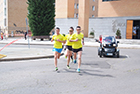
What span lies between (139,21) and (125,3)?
4116 millimetres

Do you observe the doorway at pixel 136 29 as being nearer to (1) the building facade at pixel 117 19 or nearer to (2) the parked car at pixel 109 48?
(1) the building facade at pixel 117 19

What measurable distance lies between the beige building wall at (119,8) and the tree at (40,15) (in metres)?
9.74

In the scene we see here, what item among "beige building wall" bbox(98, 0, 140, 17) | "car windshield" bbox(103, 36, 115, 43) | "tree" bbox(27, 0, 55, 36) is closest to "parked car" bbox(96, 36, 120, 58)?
"car windshield" bbox(103, 36, 115, 43)

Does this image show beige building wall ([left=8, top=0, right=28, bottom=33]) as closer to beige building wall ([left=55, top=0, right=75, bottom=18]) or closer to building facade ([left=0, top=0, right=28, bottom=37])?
building facade ([left=0, top=0, right=28, bottom=37])

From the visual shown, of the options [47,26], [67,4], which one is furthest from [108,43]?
[67,4]

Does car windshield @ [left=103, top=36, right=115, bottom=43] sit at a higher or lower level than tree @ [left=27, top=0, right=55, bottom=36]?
lower

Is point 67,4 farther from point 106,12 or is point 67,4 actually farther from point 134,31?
point 134,31

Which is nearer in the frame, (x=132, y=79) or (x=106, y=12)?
(x=132, y=79)

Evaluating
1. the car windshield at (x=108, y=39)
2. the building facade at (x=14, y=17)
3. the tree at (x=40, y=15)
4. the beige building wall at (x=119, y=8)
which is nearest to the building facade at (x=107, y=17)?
the beige building wall at (x=119, y=8)

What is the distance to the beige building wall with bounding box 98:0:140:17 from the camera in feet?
104

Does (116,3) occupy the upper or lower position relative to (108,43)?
upper

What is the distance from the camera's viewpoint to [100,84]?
18.1 ft

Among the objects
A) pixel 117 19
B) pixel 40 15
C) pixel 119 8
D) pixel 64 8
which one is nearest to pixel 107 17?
pixel 117 19

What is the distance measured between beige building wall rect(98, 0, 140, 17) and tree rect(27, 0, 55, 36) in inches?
383
